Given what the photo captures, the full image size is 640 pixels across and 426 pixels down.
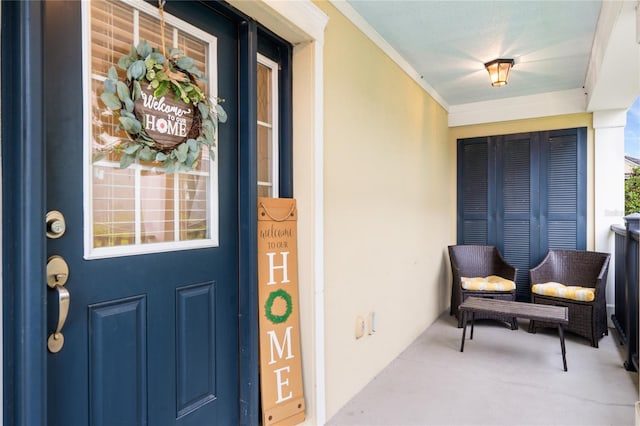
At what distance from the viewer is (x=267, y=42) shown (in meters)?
1.91

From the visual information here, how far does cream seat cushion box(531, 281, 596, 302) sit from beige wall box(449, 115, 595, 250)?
802 mm

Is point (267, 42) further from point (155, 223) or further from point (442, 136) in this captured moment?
point (442, 136)

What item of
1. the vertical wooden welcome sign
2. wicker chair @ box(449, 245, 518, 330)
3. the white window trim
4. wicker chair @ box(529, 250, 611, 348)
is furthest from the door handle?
wicker chair @ box(529, 250, 611, 348)

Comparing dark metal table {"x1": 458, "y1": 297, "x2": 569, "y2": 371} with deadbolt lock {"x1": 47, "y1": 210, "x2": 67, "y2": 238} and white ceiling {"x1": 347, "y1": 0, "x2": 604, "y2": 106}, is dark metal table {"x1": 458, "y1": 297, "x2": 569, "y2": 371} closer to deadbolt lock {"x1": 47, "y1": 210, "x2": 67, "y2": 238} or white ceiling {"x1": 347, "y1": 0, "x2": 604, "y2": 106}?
white ceiling {"x1": 347, "y1": 0, "x2": 604, "y2": 106}

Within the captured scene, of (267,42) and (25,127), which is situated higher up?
(267,42)

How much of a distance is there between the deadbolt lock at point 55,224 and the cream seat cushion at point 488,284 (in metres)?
3.70

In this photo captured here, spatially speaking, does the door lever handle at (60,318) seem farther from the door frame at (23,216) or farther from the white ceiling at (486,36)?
the white ceiling at (486,36)

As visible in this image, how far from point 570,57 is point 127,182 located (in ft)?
11.8

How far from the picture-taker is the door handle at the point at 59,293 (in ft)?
3.49

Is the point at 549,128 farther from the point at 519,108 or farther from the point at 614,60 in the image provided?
the point at 614,60

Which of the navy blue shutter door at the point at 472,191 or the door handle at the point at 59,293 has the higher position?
the navy blue shutter door at the point at 472,191

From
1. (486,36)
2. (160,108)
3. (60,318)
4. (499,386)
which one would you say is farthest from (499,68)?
(60,318)

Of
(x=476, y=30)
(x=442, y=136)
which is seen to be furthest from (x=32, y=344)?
(x=442, y=136)

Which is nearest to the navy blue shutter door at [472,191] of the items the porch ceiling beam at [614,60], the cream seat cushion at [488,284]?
the cream seat cushion at [488,284]
